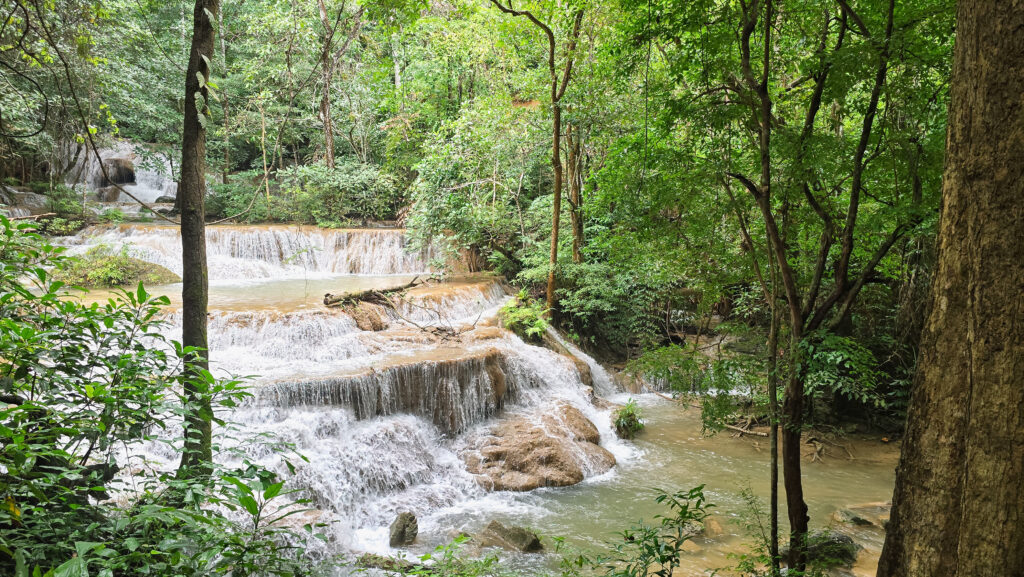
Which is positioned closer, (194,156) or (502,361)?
(194,156)

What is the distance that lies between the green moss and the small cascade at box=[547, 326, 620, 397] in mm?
8004

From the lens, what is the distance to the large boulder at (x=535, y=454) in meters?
6.85

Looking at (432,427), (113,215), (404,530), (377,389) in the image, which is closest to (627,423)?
(432,427)

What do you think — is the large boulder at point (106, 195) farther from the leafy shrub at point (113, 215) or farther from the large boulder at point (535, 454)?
the large boulder at point (535, 454)

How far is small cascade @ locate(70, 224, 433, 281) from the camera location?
11.9 metres

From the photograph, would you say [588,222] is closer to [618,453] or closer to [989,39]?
[618,453]

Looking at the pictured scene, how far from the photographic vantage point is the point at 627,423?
871cm

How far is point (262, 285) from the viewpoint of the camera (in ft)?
38.7

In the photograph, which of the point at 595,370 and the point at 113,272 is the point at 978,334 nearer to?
the point at 595,370

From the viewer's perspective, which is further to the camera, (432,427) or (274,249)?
(274,249)

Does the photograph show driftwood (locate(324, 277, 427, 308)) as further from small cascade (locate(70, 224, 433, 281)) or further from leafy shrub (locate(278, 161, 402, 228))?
leafy shrub (locate(278, 161, 402, 228))

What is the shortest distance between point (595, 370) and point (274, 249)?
8.92m

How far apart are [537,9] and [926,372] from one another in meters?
8.85

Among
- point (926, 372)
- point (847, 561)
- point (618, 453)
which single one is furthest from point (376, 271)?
point (926, 372)
